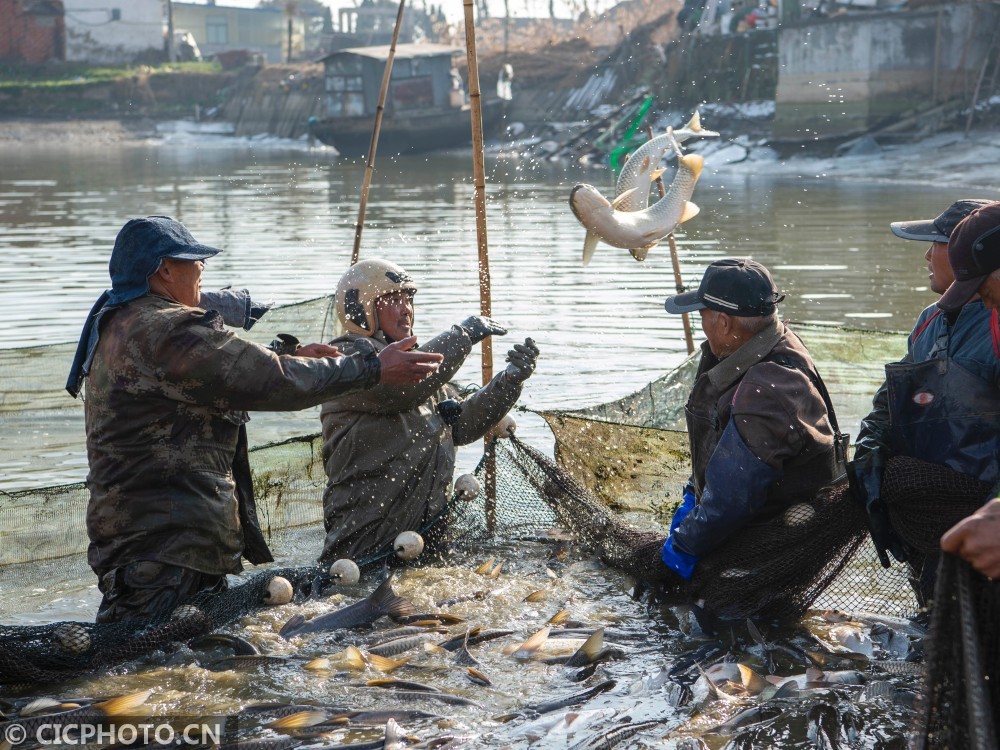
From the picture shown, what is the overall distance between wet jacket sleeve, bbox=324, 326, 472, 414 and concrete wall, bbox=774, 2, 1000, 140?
29676mm

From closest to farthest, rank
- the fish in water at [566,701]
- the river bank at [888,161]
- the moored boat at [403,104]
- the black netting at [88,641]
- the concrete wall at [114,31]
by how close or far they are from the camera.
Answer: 1. the fish in water at [566,701]
2. the black netting at [88,641]
3. the river bank at [888,161]
4. the moored boat at [403,104]
5. the concrete wall at [114,31]

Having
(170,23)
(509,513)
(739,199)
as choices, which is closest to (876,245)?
(739,199)

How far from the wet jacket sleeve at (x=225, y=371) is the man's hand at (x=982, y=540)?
2.62m

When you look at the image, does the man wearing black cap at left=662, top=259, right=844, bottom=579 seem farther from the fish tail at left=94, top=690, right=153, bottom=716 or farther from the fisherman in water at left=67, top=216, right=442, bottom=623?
the fish tail at left=94, top=690, right=153, bottom=716

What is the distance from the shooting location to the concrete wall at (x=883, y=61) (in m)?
31.8

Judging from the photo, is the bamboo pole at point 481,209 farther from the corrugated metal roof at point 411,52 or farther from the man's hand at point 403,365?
the corrugated metal roof at point 411,52

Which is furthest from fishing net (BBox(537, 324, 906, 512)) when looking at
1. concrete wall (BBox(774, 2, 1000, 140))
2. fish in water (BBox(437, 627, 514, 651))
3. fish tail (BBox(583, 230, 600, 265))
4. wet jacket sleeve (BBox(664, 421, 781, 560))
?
concrete wall (BBox(774, 2, 1000, 140))

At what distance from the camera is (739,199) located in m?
27.1

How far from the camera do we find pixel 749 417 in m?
4.58

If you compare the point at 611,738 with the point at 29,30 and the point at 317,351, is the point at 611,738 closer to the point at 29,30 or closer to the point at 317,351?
the point at 317,351

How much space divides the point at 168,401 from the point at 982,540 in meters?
3.12

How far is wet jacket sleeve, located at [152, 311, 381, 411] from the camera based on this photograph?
4.43m

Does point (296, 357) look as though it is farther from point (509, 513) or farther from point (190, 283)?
point (509, 513)

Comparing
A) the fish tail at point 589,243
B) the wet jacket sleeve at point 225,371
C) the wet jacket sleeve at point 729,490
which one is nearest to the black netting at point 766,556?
the wet jacket sleeve at point 729,490
